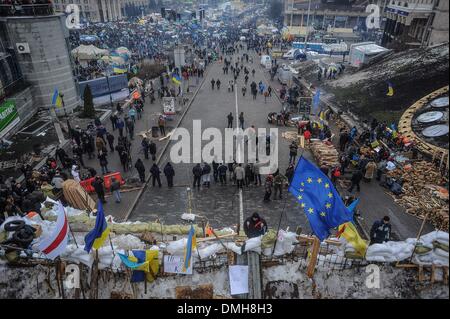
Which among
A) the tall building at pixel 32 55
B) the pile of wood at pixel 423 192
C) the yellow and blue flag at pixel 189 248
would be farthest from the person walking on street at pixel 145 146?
the pile of wood at pixel 423 192

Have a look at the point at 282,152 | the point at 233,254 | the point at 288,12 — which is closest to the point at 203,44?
the point at 288,12

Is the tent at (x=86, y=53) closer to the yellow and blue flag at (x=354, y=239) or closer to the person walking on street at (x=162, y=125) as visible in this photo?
the person walking on street at (x=162, y=125)

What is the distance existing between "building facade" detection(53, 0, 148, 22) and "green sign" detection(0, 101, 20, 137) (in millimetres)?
71237

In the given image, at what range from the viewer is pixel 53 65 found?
73.4 feet

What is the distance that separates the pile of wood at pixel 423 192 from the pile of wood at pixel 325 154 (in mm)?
2628

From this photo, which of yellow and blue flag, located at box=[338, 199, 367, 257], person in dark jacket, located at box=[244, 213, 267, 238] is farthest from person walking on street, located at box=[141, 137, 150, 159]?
yellow and blue flag, located at box=[338, 199, 367, 257]

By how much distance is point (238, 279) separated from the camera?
7.70 metres

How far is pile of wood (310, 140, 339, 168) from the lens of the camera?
16.4 meters

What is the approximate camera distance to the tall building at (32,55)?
20.5 meters

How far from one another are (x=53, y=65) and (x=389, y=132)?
21.9 m
